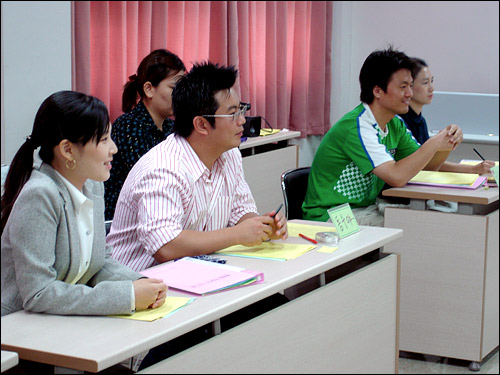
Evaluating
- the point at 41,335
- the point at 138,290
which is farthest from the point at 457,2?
the point at 41,335

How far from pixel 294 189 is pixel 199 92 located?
68cm

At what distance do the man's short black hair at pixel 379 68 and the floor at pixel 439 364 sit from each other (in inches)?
34.6

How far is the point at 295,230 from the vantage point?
1.93m

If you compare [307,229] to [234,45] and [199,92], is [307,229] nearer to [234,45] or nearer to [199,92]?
[199,92]

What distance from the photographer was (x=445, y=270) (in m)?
2.41

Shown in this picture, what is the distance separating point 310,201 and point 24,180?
1.33 m

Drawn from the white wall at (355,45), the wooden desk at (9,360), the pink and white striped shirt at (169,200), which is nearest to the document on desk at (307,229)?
the pink and white striped shirt at (169,200)

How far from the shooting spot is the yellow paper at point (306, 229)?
74.3 inches

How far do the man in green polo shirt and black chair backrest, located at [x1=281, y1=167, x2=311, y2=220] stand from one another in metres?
0.02

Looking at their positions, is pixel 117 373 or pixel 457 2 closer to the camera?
pixel 457 2

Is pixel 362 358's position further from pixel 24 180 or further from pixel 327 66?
pixel 24 180

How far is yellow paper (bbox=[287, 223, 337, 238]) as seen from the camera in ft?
6.19

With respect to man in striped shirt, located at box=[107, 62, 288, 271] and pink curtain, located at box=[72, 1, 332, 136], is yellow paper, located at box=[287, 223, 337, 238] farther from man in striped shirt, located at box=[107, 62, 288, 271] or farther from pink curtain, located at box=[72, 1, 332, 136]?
pink curtain, located at box=[72, 1, 332, 136]

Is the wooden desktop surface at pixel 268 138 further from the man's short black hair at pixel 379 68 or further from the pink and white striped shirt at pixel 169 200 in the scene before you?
the pink and white striped shirt at pixel 169 200
